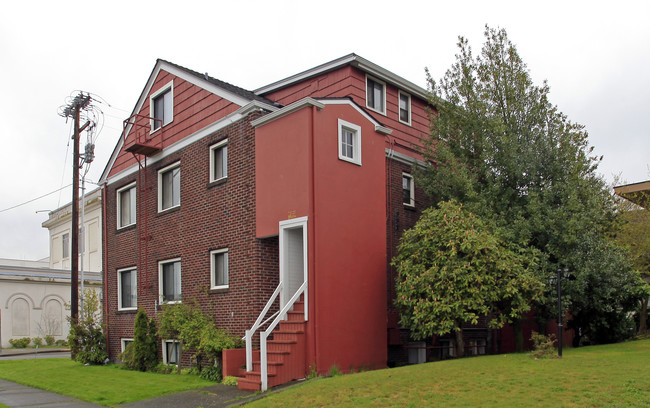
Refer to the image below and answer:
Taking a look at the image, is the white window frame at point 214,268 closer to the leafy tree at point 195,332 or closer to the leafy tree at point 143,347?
the leafy tree at point 195,332

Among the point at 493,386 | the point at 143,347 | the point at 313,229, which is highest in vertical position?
the point at 313,229

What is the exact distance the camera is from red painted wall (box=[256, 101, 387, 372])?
44.4 feet

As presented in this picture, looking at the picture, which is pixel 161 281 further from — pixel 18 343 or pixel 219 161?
pixel 18 343

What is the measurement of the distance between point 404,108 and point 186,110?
7.09m

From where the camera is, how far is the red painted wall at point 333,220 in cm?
1354

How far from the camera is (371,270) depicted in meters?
14.9

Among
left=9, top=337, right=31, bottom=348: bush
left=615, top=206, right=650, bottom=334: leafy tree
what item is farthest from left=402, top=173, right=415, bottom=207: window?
left=9, top=337, right=31, bottom=348: bush

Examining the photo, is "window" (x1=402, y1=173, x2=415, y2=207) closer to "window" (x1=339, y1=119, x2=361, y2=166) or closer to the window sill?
"window" (x1=339, y1=119, x2=361, y2=166)

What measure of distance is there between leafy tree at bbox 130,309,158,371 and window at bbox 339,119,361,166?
328 inches

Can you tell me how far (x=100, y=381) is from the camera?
1541cm

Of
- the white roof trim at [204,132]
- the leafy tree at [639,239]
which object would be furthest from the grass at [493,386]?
the leafy tree at [639,239]

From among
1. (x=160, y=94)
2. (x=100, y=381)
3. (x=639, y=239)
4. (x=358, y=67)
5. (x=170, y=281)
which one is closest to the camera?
(x=100, y=381)

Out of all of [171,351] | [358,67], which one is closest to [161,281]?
[171,351]

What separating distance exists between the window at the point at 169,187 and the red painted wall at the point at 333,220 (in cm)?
462
